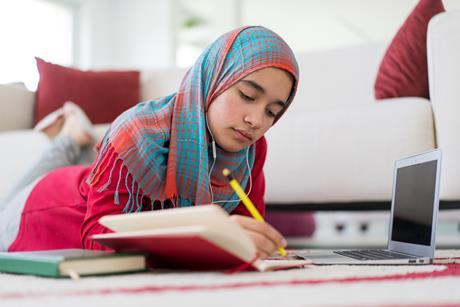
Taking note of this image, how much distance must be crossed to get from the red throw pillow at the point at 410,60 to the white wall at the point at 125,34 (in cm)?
345

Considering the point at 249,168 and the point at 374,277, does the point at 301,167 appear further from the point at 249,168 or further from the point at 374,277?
the point at 374,277

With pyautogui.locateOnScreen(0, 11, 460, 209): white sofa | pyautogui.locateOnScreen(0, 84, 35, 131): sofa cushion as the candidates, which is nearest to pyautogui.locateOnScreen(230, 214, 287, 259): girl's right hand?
pyautogui.locateOnScreen(0, 11, 460, 209): white sofa

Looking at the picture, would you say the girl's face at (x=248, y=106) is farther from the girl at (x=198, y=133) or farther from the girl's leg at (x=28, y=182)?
the girl's leg at (x=28, y=182)

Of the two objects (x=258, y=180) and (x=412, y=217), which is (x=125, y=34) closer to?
(x=258, y=180)

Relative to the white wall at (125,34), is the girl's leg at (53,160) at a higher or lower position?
lower

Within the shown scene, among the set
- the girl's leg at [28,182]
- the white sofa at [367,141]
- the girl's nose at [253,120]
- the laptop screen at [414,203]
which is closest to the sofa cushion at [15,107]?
the girl's leg at [28,182]

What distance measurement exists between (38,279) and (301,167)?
1109 mm

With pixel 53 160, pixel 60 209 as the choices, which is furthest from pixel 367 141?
pixel 53 160

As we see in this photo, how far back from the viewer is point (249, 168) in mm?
1343

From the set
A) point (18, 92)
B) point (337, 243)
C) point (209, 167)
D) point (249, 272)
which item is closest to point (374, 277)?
point (249, 272)

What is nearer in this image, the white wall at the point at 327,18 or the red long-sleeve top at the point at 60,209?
the red long-sleeve top at the point at 60,209

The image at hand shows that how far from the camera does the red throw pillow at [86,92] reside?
2.65 meters

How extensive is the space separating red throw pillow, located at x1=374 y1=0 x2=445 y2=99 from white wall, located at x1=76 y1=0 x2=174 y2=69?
3447 millimetres

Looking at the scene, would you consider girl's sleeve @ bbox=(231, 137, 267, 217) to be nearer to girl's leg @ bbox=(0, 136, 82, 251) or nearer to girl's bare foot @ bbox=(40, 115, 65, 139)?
girl's leg @ bbox=(0, 136, 82, 251)
